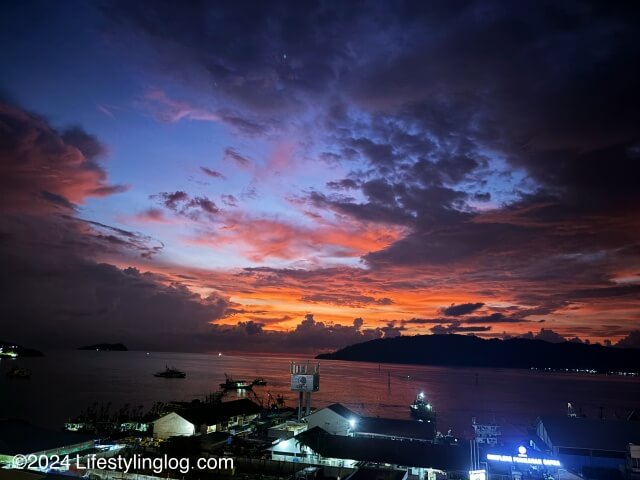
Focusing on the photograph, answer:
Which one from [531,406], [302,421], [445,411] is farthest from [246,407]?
[531,406]

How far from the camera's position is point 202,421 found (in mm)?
49344

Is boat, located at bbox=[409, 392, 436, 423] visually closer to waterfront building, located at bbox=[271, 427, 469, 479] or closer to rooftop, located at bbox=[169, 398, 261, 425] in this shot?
rooftop, located at bbox=[169, 398, 261, 425]

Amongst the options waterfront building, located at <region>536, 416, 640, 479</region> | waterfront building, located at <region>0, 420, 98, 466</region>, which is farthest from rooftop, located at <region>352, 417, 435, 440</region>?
waterfront building, located at <region>0, 420, 98, 466</region>

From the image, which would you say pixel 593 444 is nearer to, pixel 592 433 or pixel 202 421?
pixel 592 433

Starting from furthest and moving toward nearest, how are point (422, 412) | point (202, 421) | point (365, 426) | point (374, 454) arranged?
point (422, 412)
point (202, 421)
point (365, 426)
point (374, 454)

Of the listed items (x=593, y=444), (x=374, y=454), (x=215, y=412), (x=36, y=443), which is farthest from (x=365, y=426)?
(x=36, y=443)

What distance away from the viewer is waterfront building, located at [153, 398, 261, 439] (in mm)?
47844

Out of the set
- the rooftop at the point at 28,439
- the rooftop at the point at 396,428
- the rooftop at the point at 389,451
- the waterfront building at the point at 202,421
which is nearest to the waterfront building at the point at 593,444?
the rooftop at the point at 389,451

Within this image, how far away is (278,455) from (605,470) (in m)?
26.4

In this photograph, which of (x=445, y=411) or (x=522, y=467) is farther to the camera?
(x=445, y=411)

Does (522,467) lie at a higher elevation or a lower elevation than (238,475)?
higher

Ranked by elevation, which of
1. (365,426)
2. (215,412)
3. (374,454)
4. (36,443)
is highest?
(36,443)

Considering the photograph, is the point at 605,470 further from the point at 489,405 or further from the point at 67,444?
the point at 489,405

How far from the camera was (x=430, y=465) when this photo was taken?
3153 cm
